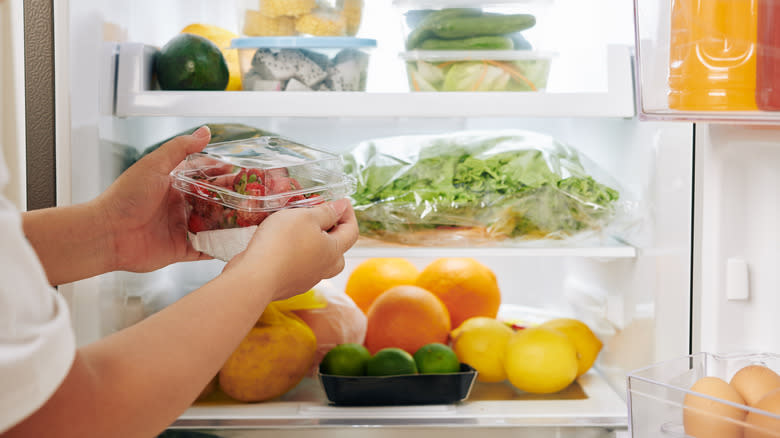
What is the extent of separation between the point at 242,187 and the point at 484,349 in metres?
0.64

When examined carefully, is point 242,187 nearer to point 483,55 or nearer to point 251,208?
point 251,208

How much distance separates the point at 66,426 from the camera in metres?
0.41

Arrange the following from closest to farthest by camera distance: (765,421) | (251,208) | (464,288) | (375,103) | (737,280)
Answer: (765,421) < (251,208) < (737,280) < (375,103) < (464,288)

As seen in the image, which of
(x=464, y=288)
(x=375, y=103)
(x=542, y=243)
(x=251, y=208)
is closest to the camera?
(x=251, y=208)

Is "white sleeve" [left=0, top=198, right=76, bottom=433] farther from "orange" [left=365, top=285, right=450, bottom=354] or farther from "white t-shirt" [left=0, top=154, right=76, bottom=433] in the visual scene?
"orange" [left=365, top=285, right=450, bottom=354]

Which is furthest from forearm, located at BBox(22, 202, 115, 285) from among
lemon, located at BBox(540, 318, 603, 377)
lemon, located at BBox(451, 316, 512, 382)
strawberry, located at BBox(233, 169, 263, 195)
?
lemon, located at BBox(540, 318, 603, 377)

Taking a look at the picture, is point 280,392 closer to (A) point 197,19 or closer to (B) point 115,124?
(B) point 115,124

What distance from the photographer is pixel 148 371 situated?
444 millimetres

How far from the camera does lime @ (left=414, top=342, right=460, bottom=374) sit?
1117mm

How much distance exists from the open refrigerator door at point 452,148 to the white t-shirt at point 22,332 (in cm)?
63

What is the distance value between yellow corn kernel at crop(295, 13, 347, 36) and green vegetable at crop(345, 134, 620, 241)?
0.80 feet

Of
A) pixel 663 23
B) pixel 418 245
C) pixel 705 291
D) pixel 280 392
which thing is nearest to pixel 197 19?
pixel 418 245

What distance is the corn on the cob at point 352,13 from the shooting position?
3.68 ft

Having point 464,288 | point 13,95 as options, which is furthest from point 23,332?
point 464,288
